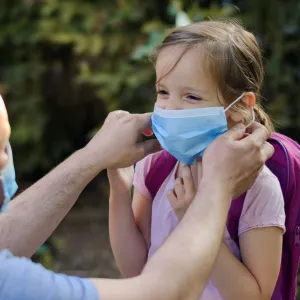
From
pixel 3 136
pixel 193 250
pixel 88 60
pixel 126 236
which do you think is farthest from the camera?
pixel 88 60

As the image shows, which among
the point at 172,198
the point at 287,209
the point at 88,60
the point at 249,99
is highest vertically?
the point at 249,99

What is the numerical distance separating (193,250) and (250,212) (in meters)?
0.47

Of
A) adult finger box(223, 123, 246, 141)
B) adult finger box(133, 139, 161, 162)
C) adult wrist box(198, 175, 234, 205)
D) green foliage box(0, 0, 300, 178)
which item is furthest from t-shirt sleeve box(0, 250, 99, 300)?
green foliage box(0, 0, 300, 178)

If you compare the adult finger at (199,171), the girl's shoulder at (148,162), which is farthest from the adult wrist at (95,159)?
the adult finger at (199,171)

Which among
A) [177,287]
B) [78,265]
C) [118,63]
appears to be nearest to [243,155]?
[177,287]

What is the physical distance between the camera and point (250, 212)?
6.60 feet

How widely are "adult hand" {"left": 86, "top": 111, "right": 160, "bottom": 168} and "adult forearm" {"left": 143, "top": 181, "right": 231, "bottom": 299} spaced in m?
0.53

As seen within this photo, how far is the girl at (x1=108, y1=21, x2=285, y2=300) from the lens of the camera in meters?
1.97

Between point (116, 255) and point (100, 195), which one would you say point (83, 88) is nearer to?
point (100, 195)

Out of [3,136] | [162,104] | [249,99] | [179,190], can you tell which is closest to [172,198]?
[179,190]

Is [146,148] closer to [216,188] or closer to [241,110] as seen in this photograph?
[241,110]

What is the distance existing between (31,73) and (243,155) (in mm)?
4485

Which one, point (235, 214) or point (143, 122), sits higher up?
point (143, 122)

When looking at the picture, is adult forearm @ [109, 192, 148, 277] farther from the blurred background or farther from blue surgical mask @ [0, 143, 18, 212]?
the blurred background
